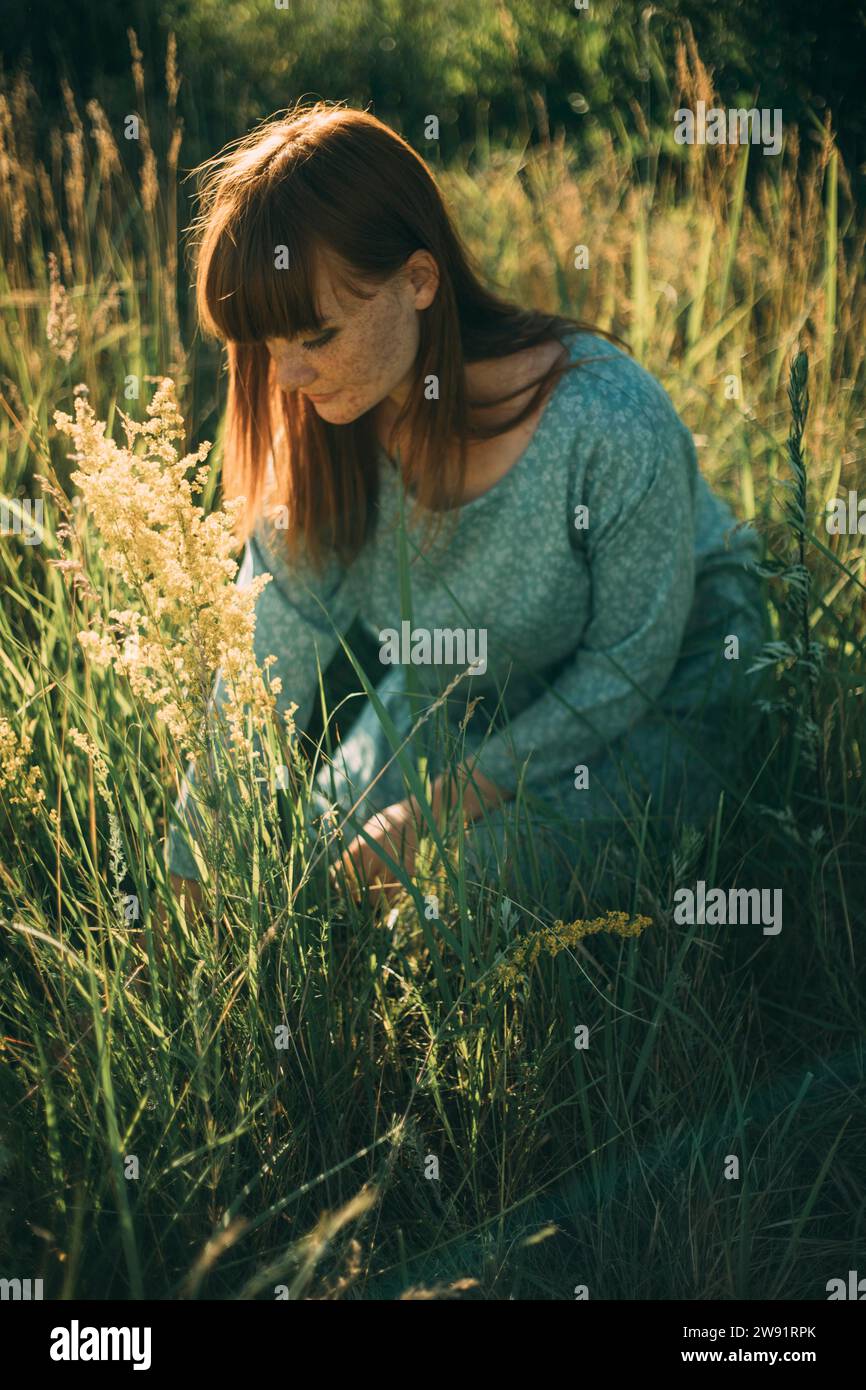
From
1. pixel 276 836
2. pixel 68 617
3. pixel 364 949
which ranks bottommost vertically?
pixel 364 949

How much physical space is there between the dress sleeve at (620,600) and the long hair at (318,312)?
0.58 ft

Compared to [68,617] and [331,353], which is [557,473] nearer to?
[331,353]

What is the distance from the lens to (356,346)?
166cm

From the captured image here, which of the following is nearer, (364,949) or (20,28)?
(364,949)

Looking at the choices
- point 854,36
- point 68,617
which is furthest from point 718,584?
point 854,36

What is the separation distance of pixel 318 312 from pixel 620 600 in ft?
2.11

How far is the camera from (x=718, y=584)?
6.78ft

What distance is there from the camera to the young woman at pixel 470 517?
64.5 inches

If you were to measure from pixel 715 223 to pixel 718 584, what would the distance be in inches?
58.1
